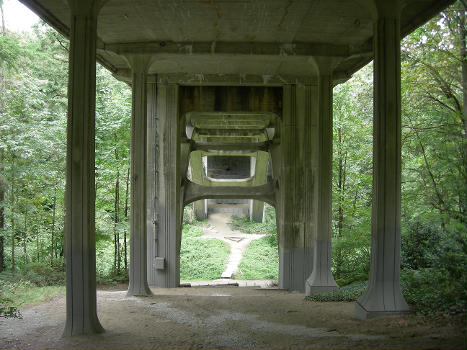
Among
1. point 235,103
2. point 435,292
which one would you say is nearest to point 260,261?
point 235,103

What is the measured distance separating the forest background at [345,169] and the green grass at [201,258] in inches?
211

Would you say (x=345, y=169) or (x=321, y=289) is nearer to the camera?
(x=321, y=289)

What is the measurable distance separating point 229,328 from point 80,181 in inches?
161

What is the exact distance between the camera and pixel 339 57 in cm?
1222

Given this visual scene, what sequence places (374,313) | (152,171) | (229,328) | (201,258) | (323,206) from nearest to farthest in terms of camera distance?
(374,313) < (229,328) < (323,206) < (152,171) < (201,258)

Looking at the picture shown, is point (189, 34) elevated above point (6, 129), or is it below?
above

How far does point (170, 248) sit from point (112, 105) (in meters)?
6.92

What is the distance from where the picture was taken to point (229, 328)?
311 inches

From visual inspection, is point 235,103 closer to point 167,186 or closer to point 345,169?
point 167,186

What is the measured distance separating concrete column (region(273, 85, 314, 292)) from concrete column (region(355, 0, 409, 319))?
8.31 m

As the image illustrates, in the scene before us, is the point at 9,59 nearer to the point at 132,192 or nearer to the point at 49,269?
the point at 132,192

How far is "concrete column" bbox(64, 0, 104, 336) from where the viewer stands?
23.0ft

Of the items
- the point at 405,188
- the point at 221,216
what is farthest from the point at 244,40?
the point at 221,216

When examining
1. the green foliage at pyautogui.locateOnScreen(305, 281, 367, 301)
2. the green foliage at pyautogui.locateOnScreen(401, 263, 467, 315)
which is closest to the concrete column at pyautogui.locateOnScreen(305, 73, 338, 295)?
the green foliage at pyautogui.locateOnScreen(305, 281, 367, 301)
